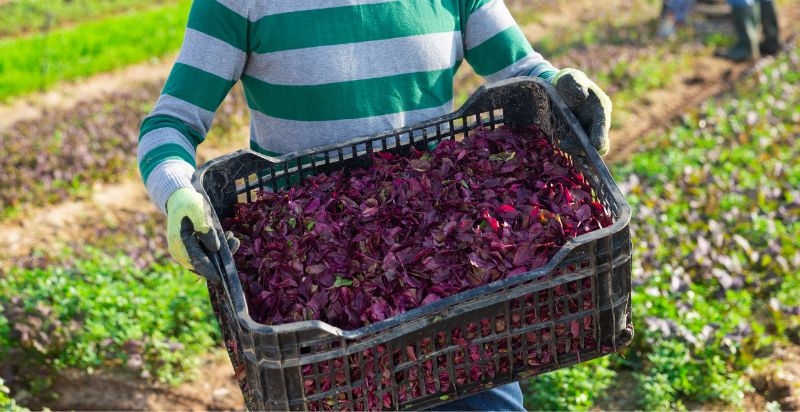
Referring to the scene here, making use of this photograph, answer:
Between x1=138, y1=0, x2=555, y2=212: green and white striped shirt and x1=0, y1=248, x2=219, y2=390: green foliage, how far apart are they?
1.44 metres

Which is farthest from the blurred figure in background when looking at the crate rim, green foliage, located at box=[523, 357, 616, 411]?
the crate rim

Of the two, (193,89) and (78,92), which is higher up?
(78,92)

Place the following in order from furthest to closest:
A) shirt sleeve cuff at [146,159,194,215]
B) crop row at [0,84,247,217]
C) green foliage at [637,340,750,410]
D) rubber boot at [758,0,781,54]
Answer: rubber boot at [758,0,781,54] < crop row at [0,84,247,217] < green foliage at [637,340,750,410] < shirt sleeve cuff at [146,159,194,215]

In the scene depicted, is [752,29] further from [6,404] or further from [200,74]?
[6,404]

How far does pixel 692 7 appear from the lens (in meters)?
8.70

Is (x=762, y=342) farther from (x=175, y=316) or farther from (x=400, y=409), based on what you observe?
(x=175, y=316)

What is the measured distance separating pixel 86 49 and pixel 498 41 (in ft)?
22.4

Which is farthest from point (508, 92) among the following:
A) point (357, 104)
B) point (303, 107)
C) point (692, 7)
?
point (692, 7)

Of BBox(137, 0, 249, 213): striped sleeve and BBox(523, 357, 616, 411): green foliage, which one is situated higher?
BBox(137, 0, 249, 213): striped sleeve

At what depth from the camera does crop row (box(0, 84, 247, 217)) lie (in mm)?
5734

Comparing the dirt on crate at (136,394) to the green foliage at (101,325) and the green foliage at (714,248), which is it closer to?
the green foliage at (101,325)

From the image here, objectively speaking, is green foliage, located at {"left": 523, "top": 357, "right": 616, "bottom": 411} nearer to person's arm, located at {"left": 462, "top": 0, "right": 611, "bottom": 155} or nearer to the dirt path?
person's arm, located at {"left": 462, "top": 0, "right": 611, "bottom": 155}

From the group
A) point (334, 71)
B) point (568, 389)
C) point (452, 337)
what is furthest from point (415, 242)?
point (568, 389)

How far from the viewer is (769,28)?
809 centimetres
